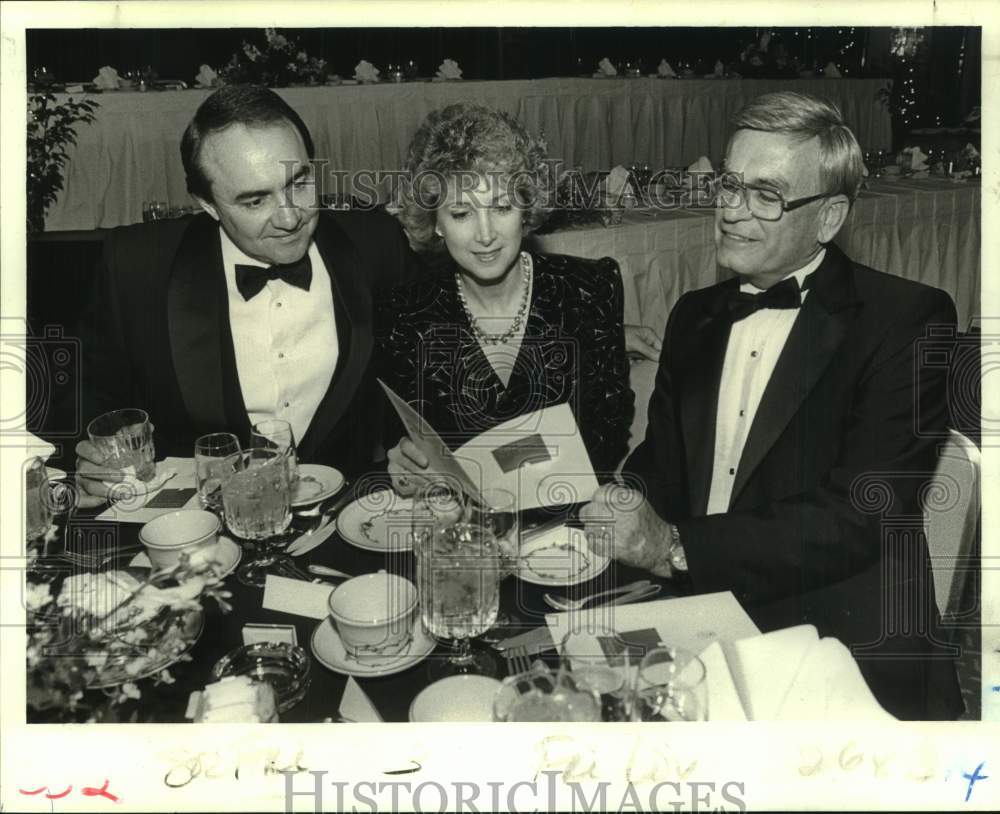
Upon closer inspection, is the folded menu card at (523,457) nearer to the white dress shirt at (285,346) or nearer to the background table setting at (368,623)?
the background table setting at (368,623)

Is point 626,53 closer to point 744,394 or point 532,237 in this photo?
point 532,237

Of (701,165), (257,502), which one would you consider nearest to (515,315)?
(701,165)

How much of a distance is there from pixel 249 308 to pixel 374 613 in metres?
0.93

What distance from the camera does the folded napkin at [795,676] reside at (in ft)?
5.31

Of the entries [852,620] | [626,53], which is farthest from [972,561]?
[626,53]

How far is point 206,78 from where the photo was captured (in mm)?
1906

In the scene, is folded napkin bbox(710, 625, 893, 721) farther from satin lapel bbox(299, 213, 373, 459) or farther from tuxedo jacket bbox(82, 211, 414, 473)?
satin lapel bbox(299, 213, 373, 459)

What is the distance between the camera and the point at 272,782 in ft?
5.74

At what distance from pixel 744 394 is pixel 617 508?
420 mm

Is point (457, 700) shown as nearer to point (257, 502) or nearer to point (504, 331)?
point (257, 502)

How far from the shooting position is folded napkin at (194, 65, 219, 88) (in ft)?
6.20

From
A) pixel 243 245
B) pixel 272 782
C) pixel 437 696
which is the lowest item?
pixel 272 782

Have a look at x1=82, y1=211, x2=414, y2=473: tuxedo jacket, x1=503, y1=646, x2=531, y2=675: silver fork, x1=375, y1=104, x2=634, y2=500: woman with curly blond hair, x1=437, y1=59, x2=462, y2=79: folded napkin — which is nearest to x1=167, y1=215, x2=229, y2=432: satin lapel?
x1=82, y1=211, x2=414, y2=473: tuxedo jacket

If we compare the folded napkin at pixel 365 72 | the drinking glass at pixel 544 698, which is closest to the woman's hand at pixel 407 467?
the drinking glass at pixel 544 698
